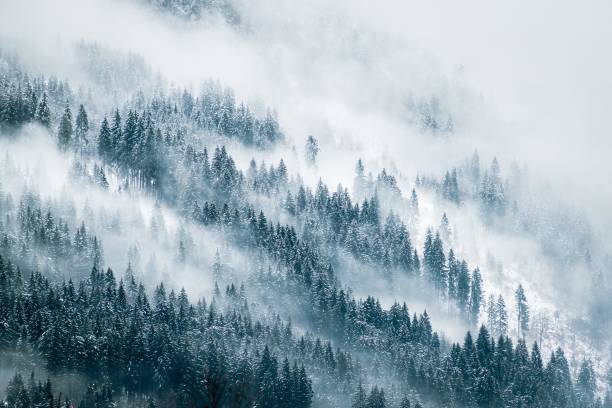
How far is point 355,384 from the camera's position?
516 feet

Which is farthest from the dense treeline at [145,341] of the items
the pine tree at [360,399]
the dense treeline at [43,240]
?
the pine tree at [360,399]

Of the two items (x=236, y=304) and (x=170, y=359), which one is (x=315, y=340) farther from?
(x=170, y=359)

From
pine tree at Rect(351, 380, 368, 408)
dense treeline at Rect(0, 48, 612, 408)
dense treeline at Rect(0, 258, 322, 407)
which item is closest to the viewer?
dense treeline at Rect(0, 258, 322, 407)

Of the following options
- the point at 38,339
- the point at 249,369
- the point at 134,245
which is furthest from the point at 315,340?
the point at 38,339

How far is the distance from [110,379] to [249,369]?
21341 millimetres

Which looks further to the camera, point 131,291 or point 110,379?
point 131,291

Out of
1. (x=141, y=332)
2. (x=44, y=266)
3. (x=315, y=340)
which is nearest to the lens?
(x=141, y=332)

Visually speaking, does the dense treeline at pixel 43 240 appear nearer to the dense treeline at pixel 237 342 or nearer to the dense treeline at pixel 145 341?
the dense treeline at pixel 237 342

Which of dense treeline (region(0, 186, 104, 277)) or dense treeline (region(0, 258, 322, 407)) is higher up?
dense treeline (region(0, 186, 104, 277))

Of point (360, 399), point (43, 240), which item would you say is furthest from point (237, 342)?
point (43, 240)

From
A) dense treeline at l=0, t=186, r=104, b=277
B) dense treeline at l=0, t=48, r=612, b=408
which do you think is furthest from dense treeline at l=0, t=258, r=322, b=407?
dense treeline at l=0, t=186, r=104, b=277

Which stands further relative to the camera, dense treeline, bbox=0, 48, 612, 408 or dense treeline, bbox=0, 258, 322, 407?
dense treeline, bbox=0, 48, 612, 408

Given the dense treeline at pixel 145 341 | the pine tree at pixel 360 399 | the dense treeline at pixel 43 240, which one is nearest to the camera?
the dense treeline at pixel 145 341

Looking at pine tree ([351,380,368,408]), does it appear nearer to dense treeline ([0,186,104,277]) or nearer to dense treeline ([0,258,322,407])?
dense treeline ([0,258,322,407])
